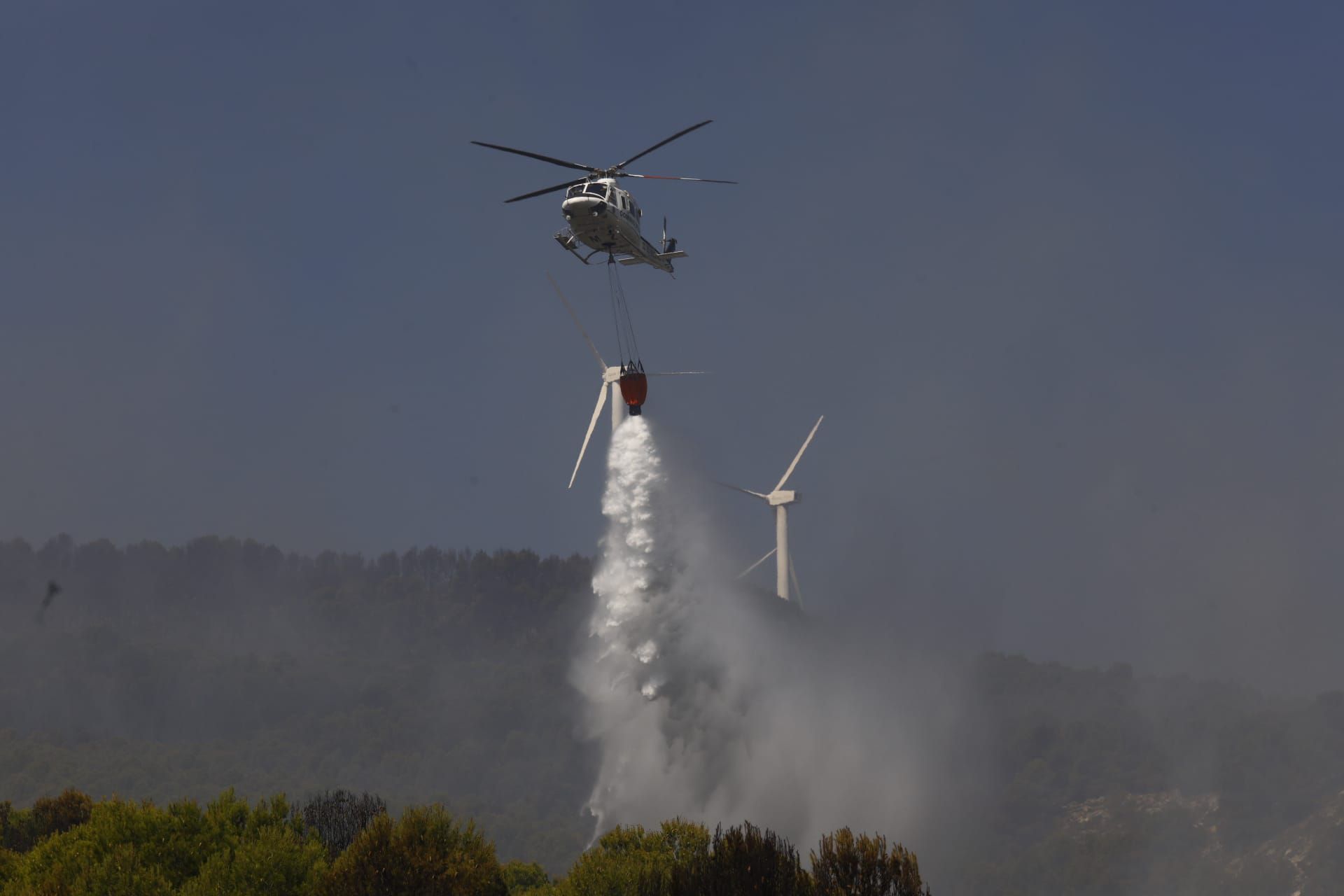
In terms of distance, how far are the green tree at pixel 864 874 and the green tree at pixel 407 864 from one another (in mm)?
17635

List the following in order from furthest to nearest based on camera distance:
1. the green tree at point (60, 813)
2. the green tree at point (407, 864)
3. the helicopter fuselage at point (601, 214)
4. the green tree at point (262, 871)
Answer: the green tree at point (60, 813)
the helicopter fuselage at point (601, 214)
the green tree at point (407, 864)
the green tree at point (262, 871)

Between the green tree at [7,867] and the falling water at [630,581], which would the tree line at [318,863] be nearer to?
the green tree at [7,867]

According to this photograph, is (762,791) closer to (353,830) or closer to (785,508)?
(785,508)

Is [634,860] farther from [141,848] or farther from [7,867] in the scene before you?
[7,867]

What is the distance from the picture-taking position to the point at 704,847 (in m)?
73.9

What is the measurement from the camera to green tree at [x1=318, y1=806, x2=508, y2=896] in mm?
61438

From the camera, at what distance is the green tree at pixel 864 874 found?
61.8 m

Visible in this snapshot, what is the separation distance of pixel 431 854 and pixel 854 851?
20.8 meters

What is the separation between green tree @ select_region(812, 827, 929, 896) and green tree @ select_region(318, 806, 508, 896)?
17635mm

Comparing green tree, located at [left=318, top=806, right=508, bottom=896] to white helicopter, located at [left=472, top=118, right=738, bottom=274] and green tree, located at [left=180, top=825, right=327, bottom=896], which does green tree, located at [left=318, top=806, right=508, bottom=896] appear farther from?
white helicopter, located at [left=472, top=118, right=738, bottom=274]

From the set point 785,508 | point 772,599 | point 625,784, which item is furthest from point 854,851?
point 772,599

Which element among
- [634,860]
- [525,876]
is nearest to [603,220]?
[634,860]

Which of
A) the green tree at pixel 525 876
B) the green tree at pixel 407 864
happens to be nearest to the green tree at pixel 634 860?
the green tree at pixel 407 864

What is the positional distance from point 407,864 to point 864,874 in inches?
876
